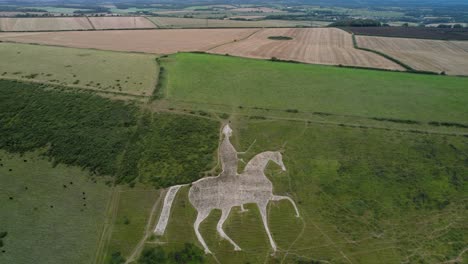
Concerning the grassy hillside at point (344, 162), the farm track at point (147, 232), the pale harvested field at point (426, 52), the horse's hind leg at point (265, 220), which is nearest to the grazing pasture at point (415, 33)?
the pale harvested field at point (426, 52)

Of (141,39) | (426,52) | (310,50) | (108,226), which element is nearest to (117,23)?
(141,39)

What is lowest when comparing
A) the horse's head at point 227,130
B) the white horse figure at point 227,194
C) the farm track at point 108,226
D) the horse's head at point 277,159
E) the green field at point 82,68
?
the farm track at point 108,226

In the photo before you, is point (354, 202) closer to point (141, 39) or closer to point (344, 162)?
point (344, 162)

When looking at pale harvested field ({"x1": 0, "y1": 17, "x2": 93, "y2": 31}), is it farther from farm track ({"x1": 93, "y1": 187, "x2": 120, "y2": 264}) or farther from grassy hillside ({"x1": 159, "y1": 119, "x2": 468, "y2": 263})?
grassy hillside ({"x1": 159, "y1": 119, "x2": 468, "y2": 263})

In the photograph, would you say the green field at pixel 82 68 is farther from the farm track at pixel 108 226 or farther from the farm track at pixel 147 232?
the farm track at pixel 147 232

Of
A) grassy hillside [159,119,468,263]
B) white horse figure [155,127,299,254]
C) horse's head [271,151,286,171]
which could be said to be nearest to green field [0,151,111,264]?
white horse figure [155,127,299,254]
